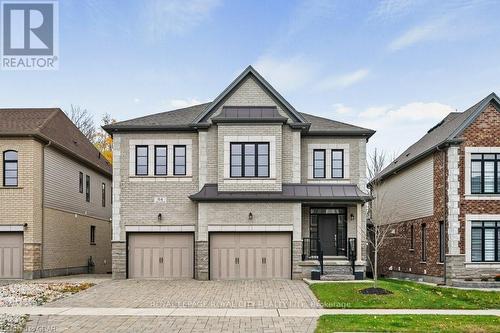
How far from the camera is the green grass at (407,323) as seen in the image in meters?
13.5

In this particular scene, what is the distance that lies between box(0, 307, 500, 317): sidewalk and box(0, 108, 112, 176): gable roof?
11918 millimetres

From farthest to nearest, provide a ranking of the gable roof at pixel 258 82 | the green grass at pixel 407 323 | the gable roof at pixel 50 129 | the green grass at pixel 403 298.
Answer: the gable roof at pixel 50 129 < the gable roof at pixel 258 82 < the green grass at pixel 403 298 < the green grass at pixel 407 323

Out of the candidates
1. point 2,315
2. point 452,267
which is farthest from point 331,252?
point 2,315

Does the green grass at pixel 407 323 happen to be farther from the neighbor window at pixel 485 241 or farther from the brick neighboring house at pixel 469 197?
the neighbor window at pixel 485 241

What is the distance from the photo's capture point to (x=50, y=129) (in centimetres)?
2903

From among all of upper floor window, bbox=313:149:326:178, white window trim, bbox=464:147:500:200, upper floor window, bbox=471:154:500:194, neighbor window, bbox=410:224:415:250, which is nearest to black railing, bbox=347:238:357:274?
upper floor window, bbox=313:149:326:178

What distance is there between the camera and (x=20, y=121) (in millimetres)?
27797

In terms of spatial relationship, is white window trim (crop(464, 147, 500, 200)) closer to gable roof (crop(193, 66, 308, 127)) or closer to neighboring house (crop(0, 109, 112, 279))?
gable roof (crop(193, 66, 308, 127))

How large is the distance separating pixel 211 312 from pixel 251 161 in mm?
10271

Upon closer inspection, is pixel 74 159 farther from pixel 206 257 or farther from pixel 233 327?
pixel 233 327

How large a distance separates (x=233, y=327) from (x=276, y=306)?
12.1 feet

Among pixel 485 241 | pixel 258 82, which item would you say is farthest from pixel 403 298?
pixel 258 82

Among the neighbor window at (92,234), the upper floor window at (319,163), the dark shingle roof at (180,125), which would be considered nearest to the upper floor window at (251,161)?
the dark shingle roof at (180,125)

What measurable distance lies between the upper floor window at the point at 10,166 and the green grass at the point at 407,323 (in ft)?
56.5
